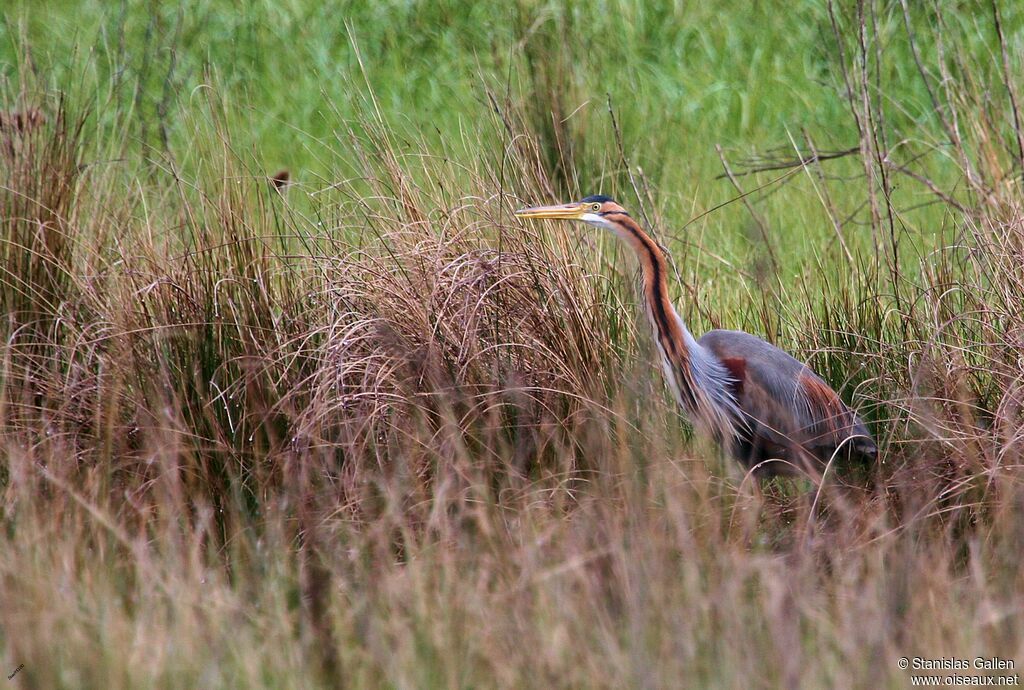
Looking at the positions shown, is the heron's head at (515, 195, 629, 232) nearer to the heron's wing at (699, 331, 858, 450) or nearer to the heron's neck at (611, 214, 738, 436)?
the heron's neck at (611, 214, 738, 436)

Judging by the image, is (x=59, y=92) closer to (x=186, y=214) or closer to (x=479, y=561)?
(x=186, y=214)

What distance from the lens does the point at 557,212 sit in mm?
4023

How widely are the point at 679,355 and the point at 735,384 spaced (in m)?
0.21

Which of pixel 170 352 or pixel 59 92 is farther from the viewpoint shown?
pixel 59 92

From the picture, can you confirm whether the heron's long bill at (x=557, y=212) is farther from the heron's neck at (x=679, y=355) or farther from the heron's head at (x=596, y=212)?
the heron's neck at (x=679, y=355)

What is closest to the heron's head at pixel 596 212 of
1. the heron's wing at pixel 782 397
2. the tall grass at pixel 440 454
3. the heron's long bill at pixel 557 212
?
the heron's long bill at pixel 557 212

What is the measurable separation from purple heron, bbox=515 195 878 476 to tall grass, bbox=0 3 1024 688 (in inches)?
3.5

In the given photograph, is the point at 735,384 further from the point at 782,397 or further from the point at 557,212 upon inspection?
the point at 557,212

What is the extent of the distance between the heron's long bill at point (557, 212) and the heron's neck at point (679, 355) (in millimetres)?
118

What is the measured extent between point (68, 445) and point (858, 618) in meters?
2.36

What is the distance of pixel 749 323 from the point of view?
5.23m

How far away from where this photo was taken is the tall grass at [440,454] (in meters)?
2.56

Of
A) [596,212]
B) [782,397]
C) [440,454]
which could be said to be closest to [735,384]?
[782,397]

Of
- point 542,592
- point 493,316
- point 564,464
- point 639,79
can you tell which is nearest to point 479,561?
point 542,592
